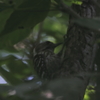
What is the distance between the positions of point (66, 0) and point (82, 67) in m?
0.50

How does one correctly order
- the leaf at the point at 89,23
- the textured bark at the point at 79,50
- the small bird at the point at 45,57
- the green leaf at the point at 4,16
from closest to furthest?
the leaf at the point at 89,23, the textured bark at the point at 79,50, the green leaf at the point at 4,16, the small bird at the point at 45,57

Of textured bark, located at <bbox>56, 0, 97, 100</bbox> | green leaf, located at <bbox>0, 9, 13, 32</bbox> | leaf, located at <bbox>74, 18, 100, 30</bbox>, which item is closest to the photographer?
leaf, located at <bbox>74, 18, 100, 30</bbox>

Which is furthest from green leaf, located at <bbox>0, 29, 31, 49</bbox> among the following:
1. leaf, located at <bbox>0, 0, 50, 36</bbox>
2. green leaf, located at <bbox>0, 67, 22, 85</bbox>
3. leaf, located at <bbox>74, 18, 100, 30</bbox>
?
leaf, located at <bbox>74, 18, 100, 30</bbox>

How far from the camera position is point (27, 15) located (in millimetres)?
1541

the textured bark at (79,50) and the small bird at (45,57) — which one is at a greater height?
the small bird at (45,57)

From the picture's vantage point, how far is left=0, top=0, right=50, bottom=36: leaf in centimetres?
144

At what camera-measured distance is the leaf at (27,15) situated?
1.44 meters

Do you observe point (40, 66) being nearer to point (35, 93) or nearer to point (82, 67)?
point (82, 67)

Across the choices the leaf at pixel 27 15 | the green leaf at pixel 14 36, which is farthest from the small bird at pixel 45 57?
the leaf at pixel 27 15

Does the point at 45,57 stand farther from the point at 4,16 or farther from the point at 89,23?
the point at 89,23

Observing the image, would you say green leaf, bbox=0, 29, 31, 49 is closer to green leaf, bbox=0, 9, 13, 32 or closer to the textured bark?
green leaf, bbox=0, 9, 13, 32

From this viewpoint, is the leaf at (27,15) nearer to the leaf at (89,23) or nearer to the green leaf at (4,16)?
the green leaf at (4,16)

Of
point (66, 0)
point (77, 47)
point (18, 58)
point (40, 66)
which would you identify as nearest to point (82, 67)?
point (77, 47)

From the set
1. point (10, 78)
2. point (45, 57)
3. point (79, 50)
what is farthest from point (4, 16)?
point (45, 57)
